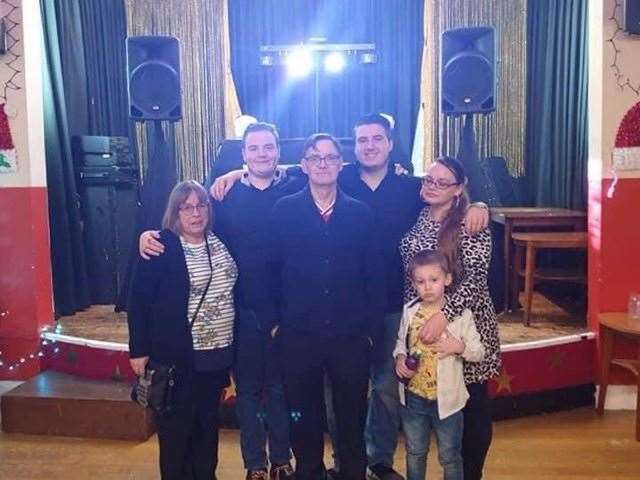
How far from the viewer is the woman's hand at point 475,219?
2.03 meters

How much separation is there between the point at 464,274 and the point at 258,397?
0.80 meters

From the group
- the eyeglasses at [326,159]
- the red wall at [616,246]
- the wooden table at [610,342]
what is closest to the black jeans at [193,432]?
the eyeglasses at [326,159]

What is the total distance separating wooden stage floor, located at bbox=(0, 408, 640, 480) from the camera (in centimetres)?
253

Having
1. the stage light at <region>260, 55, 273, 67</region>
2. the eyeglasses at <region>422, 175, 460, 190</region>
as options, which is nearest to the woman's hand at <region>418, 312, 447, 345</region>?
the eyeglasses at <region>422, 175, 460, 190</region>

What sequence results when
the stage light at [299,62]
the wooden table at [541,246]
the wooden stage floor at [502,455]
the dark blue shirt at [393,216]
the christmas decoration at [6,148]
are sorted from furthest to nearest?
1. the stage light at [299,62]
2. the wooden table at [541,246]
3. the christmas decoration at [6,148]
4. the wooden stage floor at [502,455]
5. the dark blue shirt at [393,216]

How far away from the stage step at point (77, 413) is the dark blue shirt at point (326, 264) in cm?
115

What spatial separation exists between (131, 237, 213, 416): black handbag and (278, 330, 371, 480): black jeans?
1.14ft

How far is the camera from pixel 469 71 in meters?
3.28

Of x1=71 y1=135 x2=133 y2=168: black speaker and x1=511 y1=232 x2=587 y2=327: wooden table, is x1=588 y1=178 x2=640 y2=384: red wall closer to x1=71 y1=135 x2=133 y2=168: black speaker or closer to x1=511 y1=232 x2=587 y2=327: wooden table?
x1=511 y1=232 x2=587 y2=327: wooden table

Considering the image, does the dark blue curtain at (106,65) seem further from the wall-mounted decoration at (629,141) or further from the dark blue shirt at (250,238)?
the wall-mounted decoration at (629,141)

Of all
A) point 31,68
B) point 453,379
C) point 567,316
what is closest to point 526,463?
point 453,379

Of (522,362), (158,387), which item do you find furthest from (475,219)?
(522,362)

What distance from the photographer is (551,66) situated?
457 centimetres

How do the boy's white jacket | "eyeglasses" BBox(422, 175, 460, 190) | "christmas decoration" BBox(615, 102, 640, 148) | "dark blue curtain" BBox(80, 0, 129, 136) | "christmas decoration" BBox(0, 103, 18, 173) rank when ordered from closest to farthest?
the boy's white jacket < "eyeglasses" BBox(422, 175, 460, 190) < "christmas decoration" BBox(615, 102, 640, 148) < "christmas decoration" BBox(0, 103, 18, 173) < "dark blue curtain" BBox(80, 0, 129, 136)
